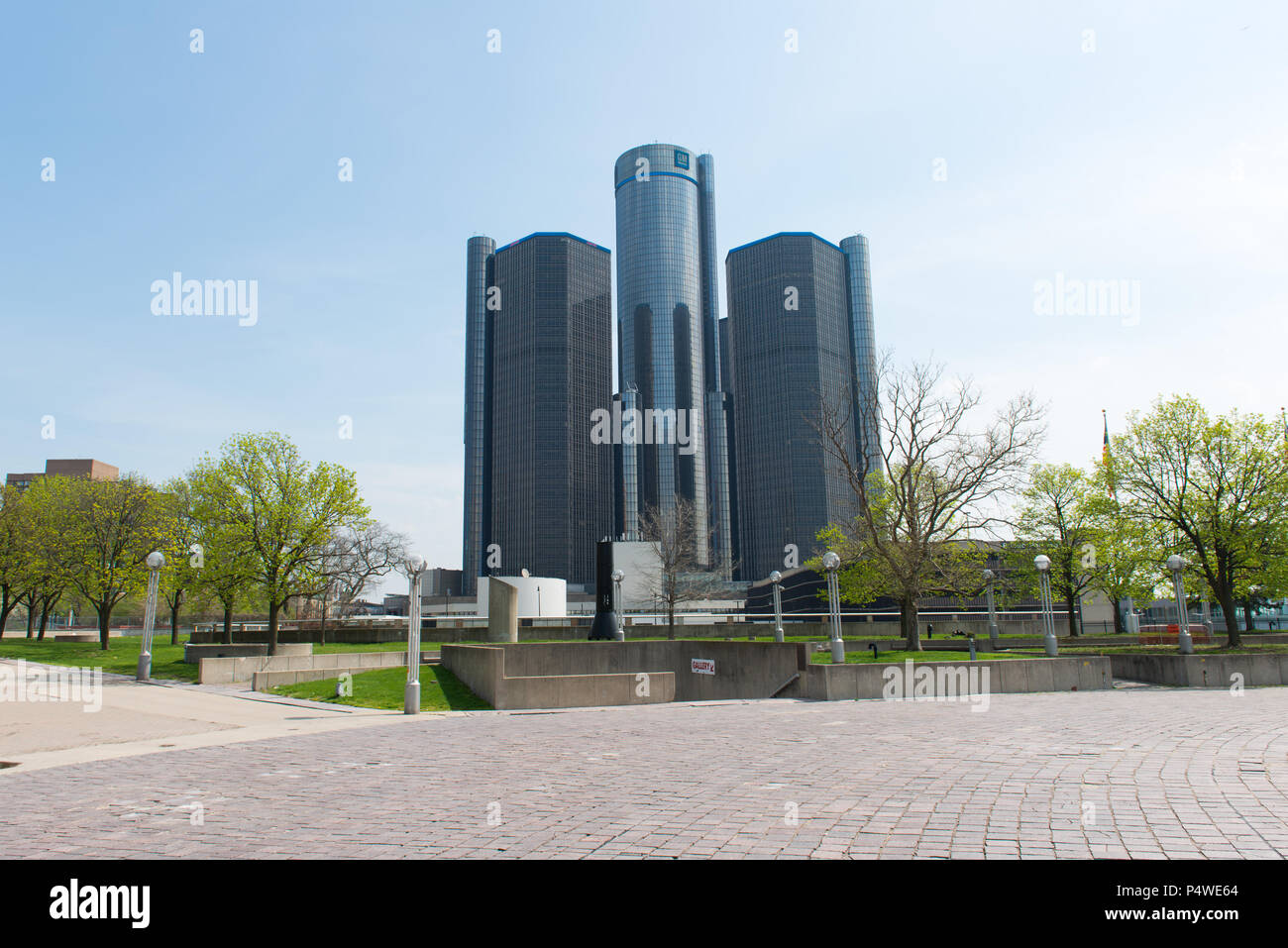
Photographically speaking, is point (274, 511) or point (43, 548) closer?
point (274, 511)

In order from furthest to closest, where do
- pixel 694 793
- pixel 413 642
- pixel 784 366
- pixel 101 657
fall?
pixel 784 366
pixel 101 657
pixel 413 642
pixel 694 793

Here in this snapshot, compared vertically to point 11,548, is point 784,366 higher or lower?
higher

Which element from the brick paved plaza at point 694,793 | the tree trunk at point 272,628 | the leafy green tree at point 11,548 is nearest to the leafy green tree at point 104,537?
the leafy green tree at point 11,548

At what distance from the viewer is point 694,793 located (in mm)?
6961

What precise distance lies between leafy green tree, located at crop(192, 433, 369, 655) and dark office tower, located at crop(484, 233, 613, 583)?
136m

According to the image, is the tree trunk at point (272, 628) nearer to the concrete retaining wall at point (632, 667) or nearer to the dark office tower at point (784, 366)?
the concrete retaining wall at point (632, 667)

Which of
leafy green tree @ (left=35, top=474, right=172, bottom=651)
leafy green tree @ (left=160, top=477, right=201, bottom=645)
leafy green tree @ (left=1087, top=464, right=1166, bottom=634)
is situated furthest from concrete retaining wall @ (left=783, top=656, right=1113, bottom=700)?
leafy green tree @ (left=35, top=474, right=172, bottom=651)

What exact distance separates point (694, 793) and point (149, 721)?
42.1ft

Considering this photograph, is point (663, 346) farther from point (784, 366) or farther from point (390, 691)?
point (390, 691)

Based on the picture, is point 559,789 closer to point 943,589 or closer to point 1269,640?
point 943,589

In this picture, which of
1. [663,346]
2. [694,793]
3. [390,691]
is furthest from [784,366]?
[694,793]

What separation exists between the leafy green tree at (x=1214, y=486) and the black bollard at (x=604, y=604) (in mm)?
23155

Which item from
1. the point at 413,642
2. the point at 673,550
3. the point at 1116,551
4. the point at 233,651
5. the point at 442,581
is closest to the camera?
the point at 413,642

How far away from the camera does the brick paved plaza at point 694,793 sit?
5246mm
